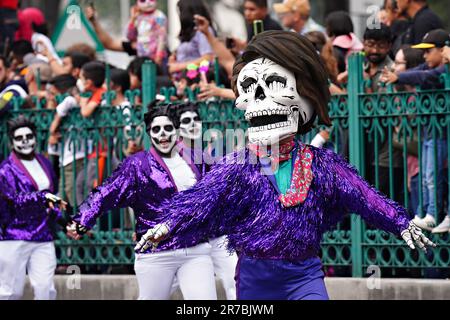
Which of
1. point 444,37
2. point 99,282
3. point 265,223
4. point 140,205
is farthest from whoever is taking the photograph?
point 99,282

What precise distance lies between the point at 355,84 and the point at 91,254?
3.45m

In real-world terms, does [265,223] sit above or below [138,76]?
below

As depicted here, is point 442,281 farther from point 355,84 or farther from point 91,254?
point 91,254

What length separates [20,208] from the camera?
1282 cm

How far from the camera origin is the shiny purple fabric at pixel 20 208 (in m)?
12.8

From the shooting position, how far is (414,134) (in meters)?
12.3

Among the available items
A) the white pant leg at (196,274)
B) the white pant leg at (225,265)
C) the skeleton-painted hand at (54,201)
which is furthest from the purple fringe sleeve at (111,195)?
the white pant leg at (225,265)

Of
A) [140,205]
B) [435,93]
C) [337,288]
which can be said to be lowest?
[337,288]

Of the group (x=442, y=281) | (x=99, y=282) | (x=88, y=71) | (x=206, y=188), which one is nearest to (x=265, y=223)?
(x=206, y=188)

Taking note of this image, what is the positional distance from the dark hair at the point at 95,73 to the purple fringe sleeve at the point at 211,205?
17.4 feet

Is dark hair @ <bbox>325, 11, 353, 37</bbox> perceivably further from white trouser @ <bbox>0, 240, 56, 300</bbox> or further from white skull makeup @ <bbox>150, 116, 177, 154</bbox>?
white trouser @ <bbox>0, 240, 56, 300</bbox>

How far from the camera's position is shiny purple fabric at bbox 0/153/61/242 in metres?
12.8

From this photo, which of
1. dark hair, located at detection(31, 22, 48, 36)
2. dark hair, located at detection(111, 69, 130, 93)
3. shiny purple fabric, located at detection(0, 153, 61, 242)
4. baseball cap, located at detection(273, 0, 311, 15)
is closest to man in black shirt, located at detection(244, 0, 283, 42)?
baseball cap, located at detection(273, 0, 311, 15)


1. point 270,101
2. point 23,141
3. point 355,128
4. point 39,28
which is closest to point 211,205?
point 270,101
